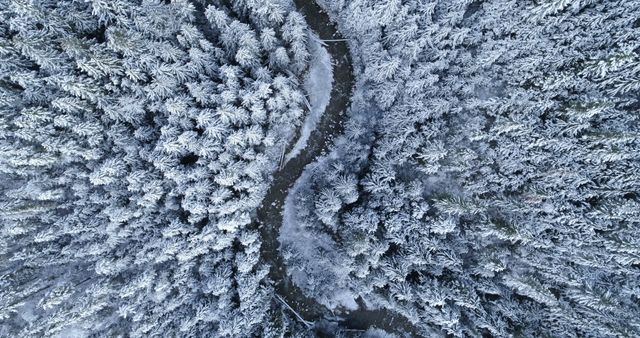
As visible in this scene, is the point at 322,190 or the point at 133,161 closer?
the point at 133,161

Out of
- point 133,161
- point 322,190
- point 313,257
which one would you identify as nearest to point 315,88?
point 322,190

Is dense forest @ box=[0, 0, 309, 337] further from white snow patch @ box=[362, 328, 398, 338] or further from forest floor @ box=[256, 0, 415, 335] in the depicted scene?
white snow patch @ box=[362, 328, 398, 338]

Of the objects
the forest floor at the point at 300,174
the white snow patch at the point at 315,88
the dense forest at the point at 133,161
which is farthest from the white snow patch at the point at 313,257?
the dense forest at the point at 133,161

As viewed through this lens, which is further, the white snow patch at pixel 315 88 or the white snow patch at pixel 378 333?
the white snow patch at pixel 315 88

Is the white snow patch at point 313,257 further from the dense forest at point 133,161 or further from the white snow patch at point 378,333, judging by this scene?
the dense forest at point 133,161

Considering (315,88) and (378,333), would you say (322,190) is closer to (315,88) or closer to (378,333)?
(315,88)

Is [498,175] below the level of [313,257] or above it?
above

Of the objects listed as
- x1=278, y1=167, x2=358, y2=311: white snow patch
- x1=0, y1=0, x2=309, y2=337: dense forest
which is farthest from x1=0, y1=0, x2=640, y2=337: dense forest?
x1=278, y1=167, x2=358, y2=311: white snow patch
